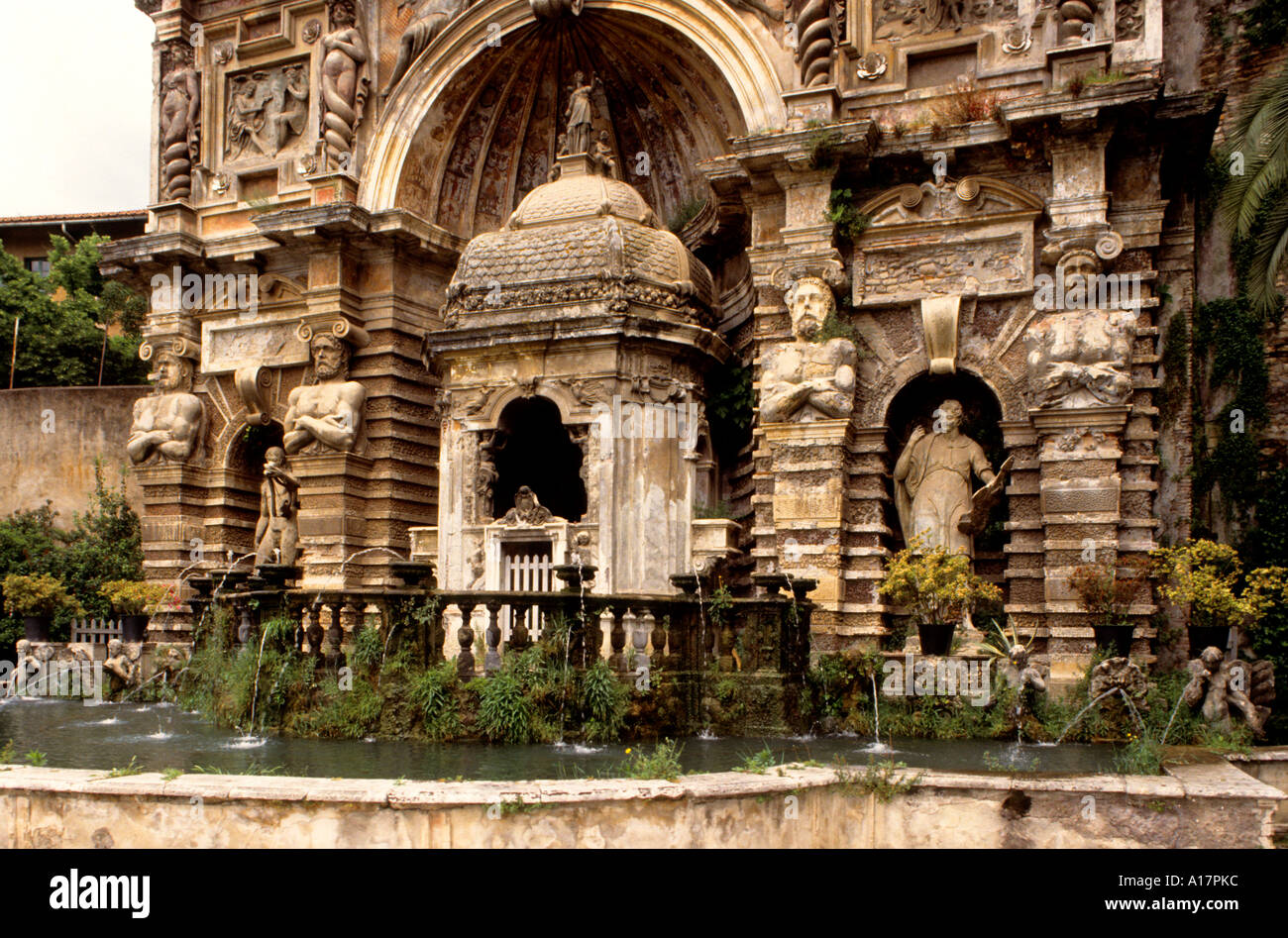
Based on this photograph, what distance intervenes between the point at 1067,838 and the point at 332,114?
15.4 metres

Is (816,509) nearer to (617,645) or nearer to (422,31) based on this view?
(617,645)

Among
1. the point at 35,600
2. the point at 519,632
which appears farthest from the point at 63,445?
the point at 519,632

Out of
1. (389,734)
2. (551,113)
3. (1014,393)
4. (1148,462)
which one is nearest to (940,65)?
(1014,393)

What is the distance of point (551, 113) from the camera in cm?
1922

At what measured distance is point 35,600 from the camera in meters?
17.3

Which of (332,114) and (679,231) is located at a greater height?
(332,114)

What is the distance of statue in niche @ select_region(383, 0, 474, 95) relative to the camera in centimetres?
1817

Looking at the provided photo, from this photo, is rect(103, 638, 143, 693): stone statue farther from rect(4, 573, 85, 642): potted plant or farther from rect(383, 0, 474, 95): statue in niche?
rect(383, 0, 474, 95): statue in niche

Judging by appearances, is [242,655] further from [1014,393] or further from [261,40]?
[261,40]

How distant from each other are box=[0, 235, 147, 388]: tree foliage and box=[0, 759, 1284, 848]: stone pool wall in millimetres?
22291

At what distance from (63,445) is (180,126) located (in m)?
6.02

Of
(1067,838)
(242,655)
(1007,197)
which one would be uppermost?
(1007,197)

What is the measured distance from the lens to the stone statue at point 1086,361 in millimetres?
12867

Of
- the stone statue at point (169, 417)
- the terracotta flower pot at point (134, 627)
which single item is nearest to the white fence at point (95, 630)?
the terracotta flower pot at point (134, 627)
